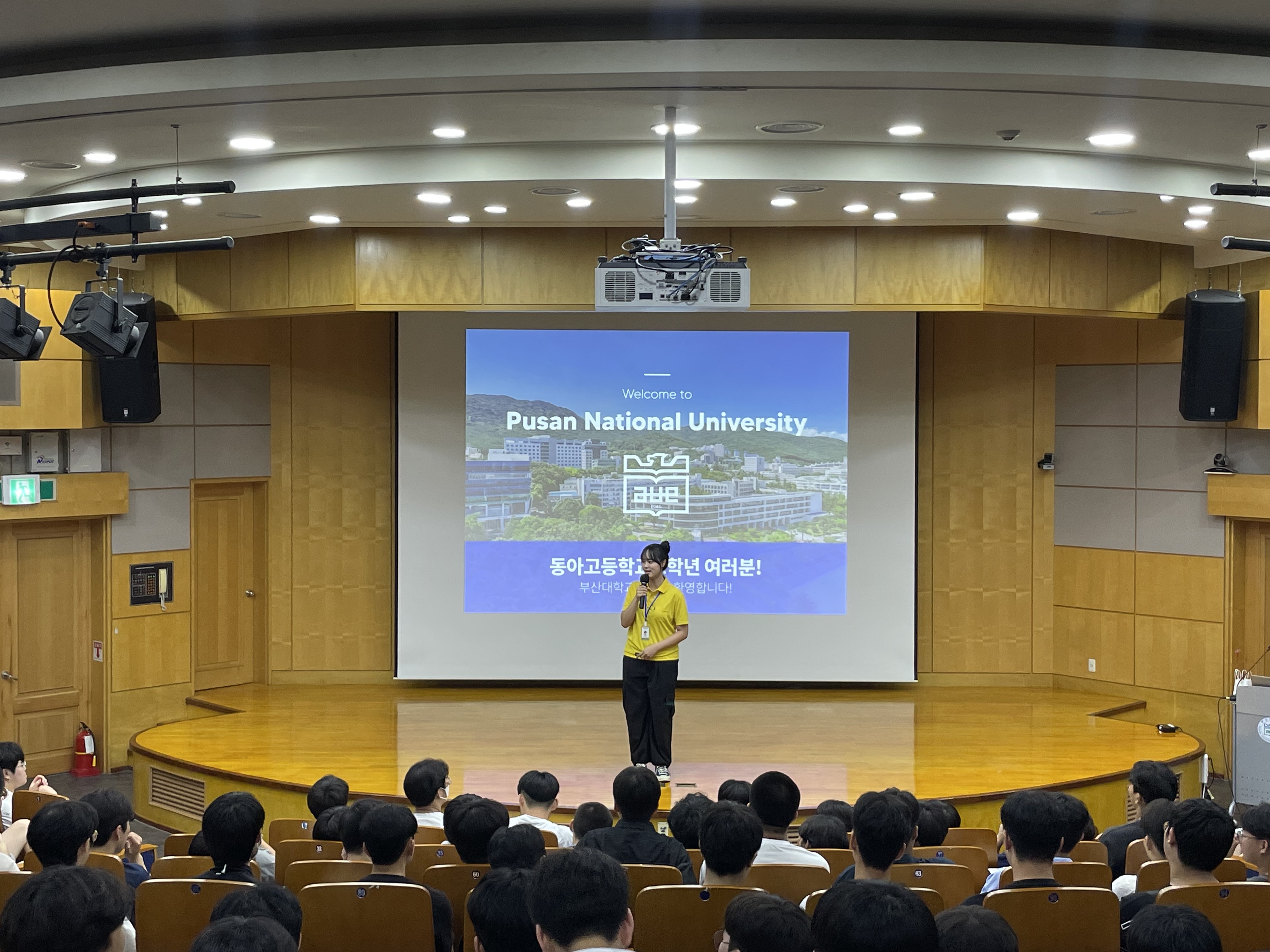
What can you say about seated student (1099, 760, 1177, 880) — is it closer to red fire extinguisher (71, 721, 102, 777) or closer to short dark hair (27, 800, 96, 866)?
short dark hair (27, 800, 96, 866)

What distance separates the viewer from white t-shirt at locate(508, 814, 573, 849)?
4.81 metres

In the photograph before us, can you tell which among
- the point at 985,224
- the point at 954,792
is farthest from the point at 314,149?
the point at 954,792

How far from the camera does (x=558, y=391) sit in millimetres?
10562

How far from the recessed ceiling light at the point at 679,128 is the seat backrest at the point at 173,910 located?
436 centimetres

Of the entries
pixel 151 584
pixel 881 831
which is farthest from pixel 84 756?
pixel 881 831

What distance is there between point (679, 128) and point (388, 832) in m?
4.13

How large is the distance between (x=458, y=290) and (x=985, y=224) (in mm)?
3944

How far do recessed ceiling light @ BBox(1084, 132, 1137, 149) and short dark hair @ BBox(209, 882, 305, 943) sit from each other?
5615mm

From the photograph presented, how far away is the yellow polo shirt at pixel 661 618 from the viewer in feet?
25.5

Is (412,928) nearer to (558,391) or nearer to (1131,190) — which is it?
(1131,190)

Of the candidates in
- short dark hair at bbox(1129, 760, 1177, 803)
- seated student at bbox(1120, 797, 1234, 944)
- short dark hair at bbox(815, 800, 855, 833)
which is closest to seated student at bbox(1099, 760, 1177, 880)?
short dark hair at bbox(1129, 760, 1177, 803)

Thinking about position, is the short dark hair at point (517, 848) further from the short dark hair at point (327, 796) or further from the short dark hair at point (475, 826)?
the short dark hair at point (327, 796)

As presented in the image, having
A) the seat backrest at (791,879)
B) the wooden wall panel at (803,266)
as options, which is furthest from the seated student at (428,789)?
the wooden wall panel at (803,266)

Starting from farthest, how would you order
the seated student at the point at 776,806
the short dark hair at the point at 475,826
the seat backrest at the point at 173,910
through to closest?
the seated student at the point at 776,806 → the short dark hair at the point at 475,826 → the seat backrest at the point at 173,910
